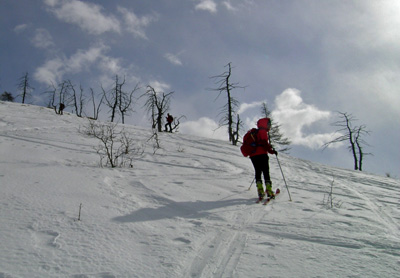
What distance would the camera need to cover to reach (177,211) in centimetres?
366

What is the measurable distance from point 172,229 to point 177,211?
684mm

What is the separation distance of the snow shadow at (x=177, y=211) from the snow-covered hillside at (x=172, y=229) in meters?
0.02

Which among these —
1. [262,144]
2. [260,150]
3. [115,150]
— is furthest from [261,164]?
[115,150]

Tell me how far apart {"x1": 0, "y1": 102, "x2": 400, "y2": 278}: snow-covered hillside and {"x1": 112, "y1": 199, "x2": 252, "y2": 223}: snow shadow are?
0.02 meters

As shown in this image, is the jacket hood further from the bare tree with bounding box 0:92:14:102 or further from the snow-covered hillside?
the bare tree with bounding box 0:92:14:102

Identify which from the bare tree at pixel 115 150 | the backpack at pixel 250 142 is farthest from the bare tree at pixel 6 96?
the backpack at pixel 250 142

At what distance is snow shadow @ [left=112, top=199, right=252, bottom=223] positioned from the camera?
321 centimetres

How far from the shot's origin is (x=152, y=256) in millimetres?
2293

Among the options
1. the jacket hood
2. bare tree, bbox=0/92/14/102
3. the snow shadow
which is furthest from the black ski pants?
bare tree, bbox=0/92/14/102

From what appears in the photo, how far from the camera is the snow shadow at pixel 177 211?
321cm

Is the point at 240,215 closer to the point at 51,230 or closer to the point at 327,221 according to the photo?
the point at 327,221

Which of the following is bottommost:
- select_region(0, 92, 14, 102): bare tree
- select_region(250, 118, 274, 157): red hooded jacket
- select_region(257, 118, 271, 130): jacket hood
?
select_region(250, 118, 274, 157): red hooded jacket

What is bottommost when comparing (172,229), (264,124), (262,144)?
(172,229)

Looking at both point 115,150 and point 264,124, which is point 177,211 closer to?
point 264,124
